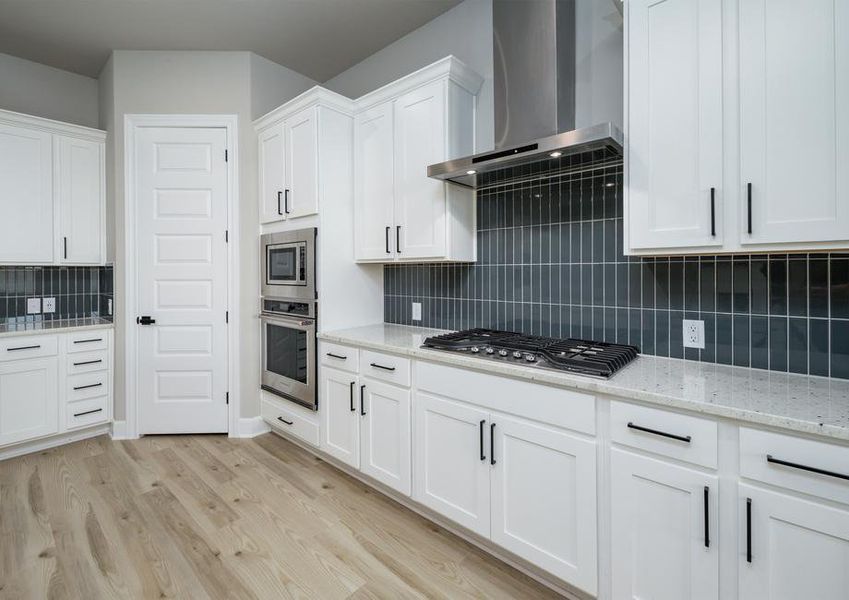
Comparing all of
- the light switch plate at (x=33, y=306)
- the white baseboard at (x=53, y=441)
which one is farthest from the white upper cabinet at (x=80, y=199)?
the white baseboard at (x=53, y=441)

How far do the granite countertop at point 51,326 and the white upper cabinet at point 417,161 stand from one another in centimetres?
230

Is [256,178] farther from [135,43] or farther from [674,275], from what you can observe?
[674,275]

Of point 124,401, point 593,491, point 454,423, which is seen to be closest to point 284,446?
point 124,401

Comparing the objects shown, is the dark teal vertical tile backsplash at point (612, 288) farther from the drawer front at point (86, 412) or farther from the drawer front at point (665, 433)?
the drawer front at point (86, 412)

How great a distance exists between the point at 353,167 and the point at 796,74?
2368 millimetres

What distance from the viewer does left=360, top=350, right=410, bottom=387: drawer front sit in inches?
86.9

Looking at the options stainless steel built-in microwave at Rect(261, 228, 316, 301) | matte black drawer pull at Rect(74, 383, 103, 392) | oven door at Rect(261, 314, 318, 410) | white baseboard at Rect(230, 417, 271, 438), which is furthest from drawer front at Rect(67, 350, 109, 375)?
stainless steel built-in microwave at Rect(261, 228, 316, 301)

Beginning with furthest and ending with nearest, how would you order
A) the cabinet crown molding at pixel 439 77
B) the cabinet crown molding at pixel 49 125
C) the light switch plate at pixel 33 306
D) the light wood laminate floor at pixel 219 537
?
the light switch plate at pixel 33 306
the cabinet crown molding at pixel 49 125
the cabinet crown molding at pixel 439 77
the light wood laminate floor at pixel 219 537

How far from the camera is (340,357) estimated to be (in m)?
2.58

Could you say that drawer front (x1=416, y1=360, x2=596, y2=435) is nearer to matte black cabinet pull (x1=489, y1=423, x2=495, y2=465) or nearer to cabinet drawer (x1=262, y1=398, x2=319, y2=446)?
matte black cabinet pull (x1=489, y1=423, x2=495, y2=465)

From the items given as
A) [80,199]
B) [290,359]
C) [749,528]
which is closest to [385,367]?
[290,359]

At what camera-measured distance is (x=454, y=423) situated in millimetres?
1989

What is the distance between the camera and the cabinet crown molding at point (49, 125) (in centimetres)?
306

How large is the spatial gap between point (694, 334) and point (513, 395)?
848 mm
